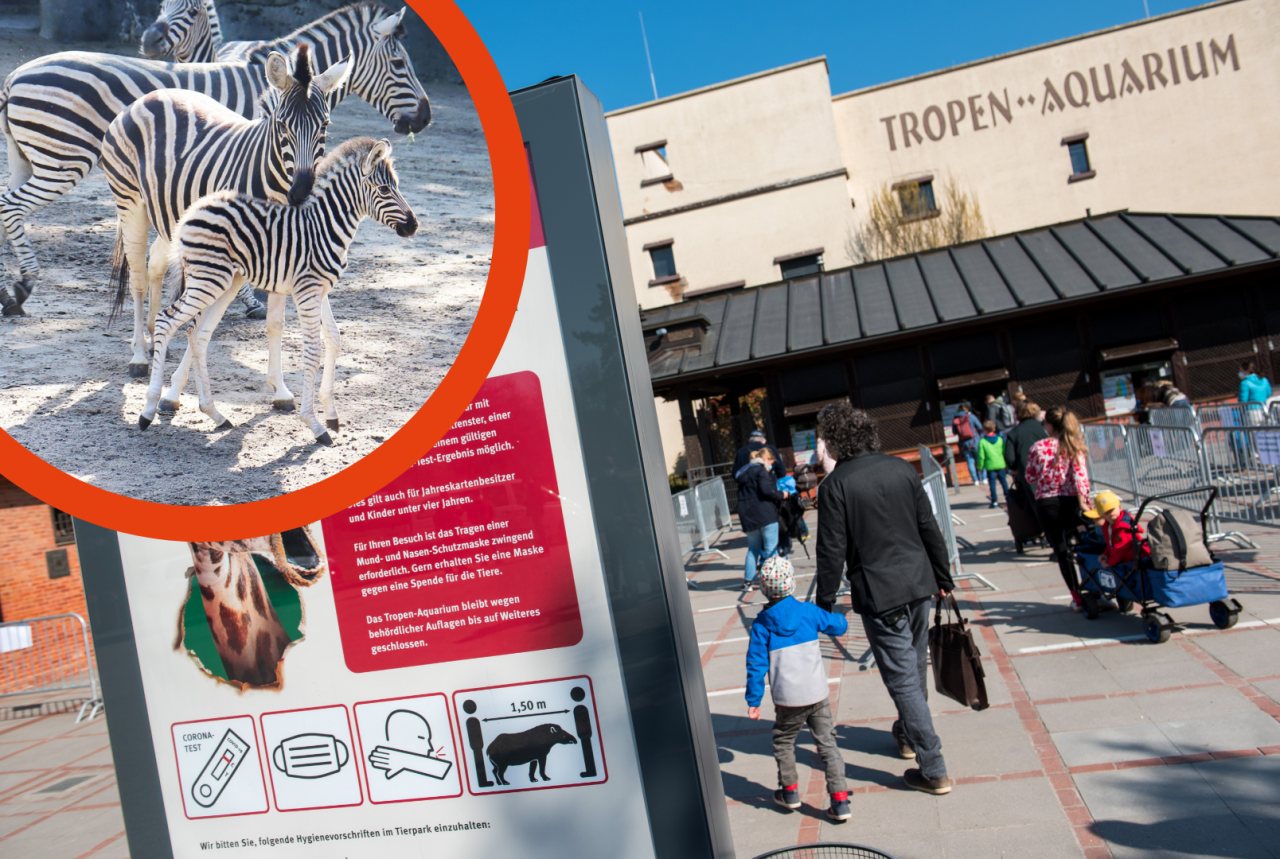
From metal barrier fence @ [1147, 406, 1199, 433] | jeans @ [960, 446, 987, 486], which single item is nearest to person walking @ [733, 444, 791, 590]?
metal barrier fence @ [1147, 406, 1199, 433]

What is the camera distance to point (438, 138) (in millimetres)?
1488

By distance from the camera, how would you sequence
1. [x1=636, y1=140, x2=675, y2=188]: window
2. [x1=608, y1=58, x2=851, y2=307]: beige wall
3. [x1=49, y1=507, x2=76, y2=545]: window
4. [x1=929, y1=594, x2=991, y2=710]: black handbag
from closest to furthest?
[x1=929, y1=594, x2=991, y2=710]: black handbag → [x1=49, y1=507, x2=76, y2=545]: window → [x1=608, y1=58, x2=851, y2=307]: beige wall → [x1=636, y1=140, x2=675, y2=188]: window

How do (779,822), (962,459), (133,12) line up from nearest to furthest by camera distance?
(133,12), (779,822), (962,459)

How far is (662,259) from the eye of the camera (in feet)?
108

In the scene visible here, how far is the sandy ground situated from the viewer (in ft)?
4.74

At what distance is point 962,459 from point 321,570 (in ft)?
61.3

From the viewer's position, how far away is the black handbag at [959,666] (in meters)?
4.76

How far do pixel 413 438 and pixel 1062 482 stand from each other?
23.1 feet

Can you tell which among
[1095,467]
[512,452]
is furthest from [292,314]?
[1095,467]

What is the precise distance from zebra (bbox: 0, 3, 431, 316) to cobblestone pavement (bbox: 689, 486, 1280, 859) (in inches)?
157

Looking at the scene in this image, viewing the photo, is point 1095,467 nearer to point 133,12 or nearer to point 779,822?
point 779,822

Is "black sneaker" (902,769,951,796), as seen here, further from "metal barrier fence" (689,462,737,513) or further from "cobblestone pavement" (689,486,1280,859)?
"metal barrier fence" (689,462,737,513)

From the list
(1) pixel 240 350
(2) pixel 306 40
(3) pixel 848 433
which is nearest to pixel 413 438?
(1) pixel 240 350

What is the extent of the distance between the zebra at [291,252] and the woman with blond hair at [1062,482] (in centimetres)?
682
